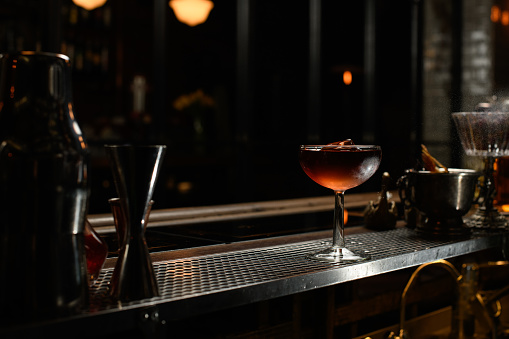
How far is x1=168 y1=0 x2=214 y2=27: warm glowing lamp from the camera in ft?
14.2

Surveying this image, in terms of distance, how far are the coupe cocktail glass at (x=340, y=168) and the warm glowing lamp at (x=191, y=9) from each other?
143 inches

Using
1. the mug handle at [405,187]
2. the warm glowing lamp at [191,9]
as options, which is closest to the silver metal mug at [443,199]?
the mug handle at [405,187]

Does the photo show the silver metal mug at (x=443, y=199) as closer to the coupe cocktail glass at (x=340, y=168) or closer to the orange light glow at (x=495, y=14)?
the coupe cocktail glass at (x=340, y=168)

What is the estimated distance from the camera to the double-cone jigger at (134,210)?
0.66 meters

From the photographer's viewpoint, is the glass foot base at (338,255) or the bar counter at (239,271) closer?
the bar counter at (239,271)

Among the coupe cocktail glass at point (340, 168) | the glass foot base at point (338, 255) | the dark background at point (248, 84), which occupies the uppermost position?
the dark background at point (248, 84)

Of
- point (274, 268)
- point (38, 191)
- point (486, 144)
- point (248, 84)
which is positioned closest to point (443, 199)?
point (486, 144)

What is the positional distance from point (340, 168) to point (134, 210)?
0.39 metres

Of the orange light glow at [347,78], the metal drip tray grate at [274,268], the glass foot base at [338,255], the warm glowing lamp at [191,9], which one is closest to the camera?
the metal drip tray grate at [274,268]

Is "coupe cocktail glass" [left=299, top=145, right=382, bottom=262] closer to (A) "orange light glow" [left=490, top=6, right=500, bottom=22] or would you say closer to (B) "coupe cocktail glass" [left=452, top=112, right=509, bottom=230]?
(B) "coupe cocktail glass" [left=452, top=112, right=509, bottom=230]

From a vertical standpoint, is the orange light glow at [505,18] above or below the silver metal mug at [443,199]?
above

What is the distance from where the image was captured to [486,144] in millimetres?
1284

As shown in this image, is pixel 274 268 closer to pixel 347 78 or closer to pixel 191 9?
pixel 191 9

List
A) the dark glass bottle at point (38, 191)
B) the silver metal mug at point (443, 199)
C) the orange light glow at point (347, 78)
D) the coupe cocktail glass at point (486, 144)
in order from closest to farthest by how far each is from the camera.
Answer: the dark glass bottle at point (38, 191) < the silver metal mug at point (443, 199) < the coupe cocktail glass at point (486, 144) < the orange light glow at point (347, 78)
